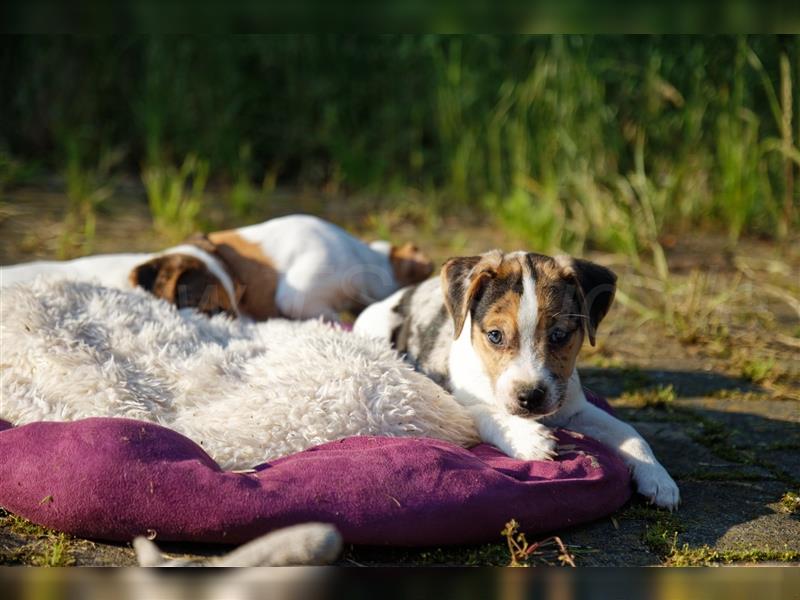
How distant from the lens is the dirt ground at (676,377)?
→ 3.92 m

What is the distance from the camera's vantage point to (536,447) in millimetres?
4453

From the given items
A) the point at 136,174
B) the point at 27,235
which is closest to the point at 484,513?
the point at 27,235

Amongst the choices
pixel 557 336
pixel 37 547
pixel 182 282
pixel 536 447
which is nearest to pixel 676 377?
pixel 557 336

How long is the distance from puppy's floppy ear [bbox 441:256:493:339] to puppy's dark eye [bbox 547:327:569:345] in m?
0.41

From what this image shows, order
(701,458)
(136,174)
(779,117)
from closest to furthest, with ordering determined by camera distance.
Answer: (701,458) < (779,117) < (136,174)

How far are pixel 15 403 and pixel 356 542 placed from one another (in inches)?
69.0

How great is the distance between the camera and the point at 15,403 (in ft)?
15.0

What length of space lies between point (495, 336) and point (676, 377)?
1951 millimetres

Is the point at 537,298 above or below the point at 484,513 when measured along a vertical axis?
above

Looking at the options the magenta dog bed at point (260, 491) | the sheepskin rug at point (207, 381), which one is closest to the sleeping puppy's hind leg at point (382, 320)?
the sheepskin rug at point (207, 381)

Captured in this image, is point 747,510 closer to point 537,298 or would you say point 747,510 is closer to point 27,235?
point 537,298

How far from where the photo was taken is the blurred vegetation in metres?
8.66

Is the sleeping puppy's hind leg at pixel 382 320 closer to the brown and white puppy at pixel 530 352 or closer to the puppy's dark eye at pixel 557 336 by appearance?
the brown and white puppy at pixel 530 352

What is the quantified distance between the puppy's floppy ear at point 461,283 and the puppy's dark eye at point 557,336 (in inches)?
16.1
